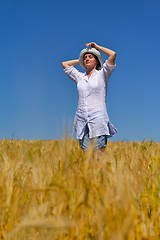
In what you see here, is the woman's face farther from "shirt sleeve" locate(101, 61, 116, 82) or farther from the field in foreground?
the field in foreground

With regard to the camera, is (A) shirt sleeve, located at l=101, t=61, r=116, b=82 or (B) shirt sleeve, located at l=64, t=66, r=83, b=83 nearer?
(A) shirt sleeve, located at l=101, t=61, r=116, b=82

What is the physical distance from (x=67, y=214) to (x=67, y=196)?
0.07 metres

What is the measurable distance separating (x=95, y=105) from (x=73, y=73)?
62 cm

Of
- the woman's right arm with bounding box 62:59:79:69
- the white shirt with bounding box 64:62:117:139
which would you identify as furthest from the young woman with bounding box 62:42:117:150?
the woman's right arm with bounding box 62:59:79:69

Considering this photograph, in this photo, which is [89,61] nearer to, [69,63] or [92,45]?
[92,45]

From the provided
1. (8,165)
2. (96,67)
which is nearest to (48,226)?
(8,165)

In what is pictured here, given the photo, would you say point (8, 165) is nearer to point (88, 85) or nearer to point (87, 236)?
point (87, 236)

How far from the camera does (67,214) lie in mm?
1211

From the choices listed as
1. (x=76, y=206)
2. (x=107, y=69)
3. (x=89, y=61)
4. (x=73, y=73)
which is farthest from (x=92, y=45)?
(x=76, y=206)

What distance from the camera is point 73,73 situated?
4.46 m

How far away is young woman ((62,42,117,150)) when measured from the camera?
3979 mm

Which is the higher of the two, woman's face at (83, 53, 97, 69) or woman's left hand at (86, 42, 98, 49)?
woman's left hand at (86, 42, 98, 49)

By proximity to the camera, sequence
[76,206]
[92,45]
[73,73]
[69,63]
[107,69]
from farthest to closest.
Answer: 1. [69,63]
2. [73,73]
3. [92,45]
4. [107,69]
5. [76,206]

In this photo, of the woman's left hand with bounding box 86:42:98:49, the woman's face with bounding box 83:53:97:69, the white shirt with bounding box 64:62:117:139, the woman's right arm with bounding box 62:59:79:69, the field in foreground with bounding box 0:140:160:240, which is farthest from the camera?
the woman's right arm with bounding box 62:59:79:69
